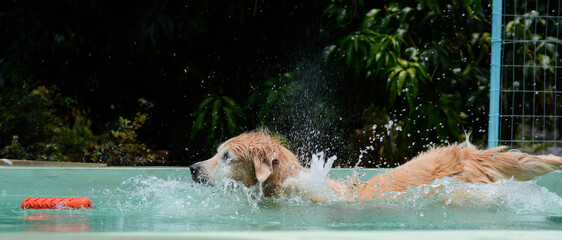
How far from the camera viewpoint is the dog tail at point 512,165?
4309 mm

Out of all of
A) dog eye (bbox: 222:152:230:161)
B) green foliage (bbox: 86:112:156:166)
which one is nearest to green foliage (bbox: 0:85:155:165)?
green foliage (bbox: 86:112:156:166)

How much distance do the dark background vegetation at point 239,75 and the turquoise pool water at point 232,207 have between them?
1806 millimetres

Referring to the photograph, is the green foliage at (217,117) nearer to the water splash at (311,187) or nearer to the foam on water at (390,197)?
the foam on water at (390,197)

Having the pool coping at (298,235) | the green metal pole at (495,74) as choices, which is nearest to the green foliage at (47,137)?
the green metal pole at (495,74)

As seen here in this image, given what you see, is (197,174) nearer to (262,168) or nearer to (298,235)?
(262,168)

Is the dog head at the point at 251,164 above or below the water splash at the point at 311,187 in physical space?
above

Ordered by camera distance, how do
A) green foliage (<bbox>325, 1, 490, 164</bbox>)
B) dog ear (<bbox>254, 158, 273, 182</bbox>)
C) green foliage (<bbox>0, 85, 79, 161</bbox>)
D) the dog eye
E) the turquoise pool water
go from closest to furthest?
the turquoise pool water, dog ear (<bbox>254, 158, 273, 182</bbox>), the dog eye, green foliage (<bbox>325, 1, 490, 164</bbox>), green foliage (<bbox>0, 85, 79, 161</bbox>)

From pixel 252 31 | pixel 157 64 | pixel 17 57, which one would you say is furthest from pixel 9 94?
pixel 252 31

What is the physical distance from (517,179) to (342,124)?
3.15 meters

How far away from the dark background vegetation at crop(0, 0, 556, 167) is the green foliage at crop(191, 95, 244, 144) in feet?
0.06

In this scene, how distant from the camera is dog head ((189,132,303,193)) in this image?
429cm

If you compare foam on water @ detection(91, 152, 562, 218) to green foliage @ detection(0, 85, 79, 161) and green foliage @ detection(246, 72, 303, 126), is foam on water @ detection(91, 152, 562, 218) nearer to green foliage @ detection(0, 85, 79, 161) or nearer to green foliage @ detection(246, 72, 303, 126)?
green foliage @ detection(246, 72, 303, 126)

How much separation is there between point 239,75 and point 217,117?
44.6 inches

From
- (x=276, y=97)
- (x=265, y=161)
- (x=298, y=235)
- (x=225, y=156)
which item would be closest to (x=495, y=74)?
(x=276, y=97)
